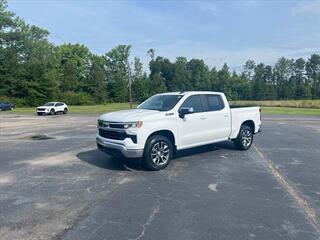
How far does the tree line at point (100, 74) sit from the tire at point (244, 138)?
58.4 meters

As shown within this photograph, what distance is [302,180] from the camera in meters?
6.88

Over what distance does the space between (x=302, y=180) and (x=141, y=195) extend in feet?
11.3

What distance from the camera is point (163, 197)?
578cm

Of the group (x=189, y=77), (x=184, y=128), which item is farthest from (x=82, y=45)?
(x=184, y=128)

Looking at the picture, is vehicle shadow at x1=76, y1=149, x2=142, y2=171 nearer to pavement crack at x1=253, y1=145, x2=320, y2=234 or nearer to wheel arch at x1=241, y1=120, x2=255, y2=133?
pavement crack at x1=253, y1=145, x2=320, y2=234

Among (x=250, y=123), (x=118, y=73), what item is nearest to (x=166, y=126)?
(x=250, y=123)

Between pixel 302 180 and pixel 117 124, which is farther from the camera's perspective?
pixel 117 124

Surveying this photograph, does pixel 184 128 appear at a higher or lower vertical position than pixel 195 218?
higher

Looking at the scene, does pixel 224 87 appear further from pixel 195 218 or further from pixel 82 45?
pixel 195 218

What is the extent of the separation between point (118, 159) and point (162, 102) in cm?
196

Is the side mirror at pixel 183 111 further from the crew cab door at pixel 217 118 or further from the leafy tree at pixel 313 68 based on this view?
the leafy tree at pixel 313 68

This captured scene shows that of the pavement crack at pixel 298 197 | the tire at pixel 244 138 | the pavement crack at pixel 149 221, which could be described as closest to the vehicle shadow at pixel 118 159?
the tire at pixel 244 138

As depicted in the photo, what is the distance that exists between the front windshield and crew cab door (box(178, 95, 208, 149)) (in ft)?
0.85

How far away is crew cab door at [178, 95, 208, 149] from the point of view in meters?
8.17
